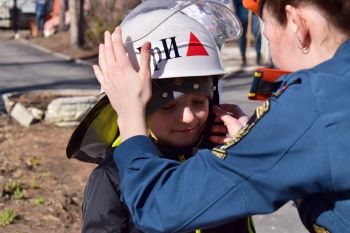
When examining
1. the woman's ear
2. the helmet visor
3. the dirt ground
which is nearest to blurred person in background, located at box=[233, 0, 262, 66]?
the dirt ground

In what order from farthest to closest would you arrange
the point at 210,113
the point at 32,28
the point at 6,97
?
the point at 32,28, the point at 6,97, the point at 210,113

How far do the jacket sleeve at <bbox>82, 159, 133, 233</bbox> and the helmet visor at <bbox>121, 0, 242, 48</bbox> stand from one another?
554 millimetres

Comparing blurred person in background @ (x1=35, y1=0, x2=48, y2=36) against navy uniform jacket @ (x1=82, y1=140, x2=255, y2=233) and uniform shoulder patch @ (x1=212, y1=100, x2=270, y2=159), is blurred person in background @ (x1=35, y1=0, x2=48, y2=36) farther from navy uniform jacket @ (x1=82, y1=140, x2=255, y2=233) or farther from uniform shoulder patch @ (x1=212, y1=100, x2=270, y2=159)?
uniform shoulder patch @ (x1=212, y1=100, x2=270, y2=159)

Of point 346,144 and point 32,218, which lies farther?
point 32,218

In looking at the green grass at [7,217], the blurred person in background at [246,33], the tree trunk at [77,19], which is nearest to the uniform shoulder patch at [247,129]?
the green grass at [7,217]

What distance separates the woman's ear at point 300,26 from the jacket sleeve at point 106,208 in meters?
0.90

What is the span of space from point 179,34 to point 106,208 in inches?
25.2

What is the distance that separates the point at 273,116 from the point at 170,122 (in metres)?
0.92

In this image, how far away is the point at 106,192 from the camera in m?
2.21

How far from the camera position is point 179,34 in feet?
7.59

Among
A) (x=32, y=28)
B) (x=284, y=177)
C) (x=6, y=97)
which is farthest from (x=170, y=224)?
(x=32, y=28)

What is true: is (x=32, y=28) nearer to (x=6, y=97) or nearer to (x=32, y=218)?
(x=6, y=97)

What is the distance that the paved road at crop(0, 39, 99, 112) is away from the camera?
Result: 12312mm

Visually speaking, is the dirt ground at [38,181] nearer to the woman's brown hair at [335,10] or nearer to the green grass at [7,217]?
the green grass at [7,217]
